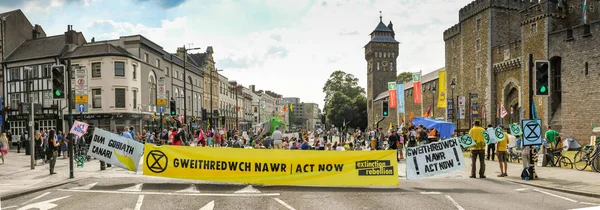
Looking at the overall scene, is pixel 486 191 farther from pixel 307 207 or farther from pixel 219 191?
pixel 219 191

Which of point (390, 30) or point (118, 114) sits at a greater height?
point (390, 30)

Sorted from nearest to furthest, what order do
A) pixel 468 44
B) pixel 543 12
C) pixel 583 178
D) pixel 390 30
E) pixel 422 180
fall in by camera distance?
pixel 583 178
pixel 422 180
pixel 543 12
pixel 468 44
pixel 390 30

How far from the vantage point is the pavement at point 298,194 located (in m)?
9.53

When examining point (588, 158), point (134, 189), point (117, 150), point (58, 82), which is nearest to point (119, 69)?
point (58, 82)

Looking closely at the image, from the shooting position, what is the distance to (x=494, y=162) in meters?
19.8

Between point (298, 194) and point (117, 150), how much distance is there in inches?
252

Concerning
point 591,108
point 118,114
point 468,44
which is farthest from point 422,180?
point 468,44

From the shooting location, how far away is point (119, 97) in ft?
138

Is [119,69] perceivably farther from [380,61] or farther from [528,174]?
[380,61]

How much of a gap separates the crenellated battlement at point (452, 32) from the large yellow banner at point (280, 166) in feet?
152

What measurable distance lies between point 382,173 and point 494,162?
383 inches

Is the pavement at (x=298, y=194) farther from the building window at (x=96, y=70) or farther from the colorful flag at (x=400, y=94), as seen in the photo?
the colorful flag at (x=400, y=94)

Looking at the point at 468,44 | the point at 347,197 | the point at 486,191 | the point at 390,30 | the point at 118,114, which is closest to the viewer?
the point at 347,197

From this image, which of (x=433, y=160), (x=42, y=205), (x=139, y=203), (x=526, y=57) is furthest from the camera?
(x=526, y=57)
